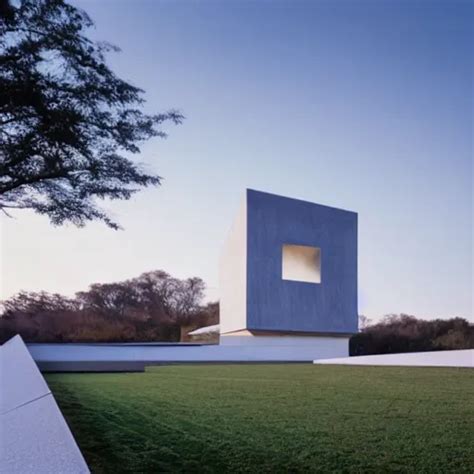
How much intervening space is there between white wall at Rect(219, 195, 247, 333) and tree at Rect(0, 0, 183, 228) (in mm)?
6874

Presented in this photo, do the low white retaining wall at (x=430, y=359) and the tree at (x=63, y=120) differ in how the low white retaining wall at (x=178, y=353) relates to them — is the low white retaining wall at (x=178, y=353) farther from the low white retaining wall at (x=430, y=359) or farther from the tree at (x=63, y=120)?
the low white retaining wall at (x=430, y=359)

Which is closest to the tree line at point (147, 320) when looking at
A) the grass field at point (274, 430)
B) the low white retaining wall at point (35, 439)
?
the grass field at point (274, 430)

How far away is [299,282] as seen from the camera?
17172 millimetres

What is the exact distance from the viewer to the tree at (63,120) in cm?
793

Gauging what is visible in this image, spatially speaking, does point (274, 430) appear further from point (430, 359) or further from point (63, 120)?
point (430, 359)

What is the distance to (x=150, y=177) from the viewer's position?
1022 centimetres

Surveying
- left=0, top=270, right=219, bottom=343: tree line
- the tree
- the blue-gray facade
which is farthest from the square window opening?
the tree

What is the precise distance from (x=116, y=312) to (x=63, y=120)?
1763 cm

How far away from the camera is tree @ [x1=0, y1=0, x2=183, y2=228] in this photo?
7.93m

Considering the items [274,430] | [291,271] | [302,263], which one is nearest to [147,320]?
[291,271]

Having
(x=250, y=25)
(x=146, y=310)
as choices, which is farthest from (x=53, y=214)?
(x=146, y=310)

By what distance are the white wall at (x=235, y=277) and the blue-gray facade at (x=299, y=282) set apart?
299mm

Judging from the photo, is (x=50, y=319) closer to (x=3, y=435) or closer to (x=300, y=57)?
(x=300, y=57)

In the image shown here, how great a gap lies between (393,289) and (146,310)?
1237 cm
